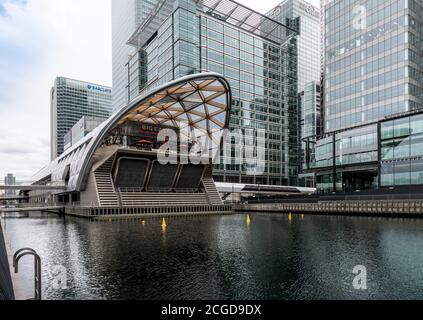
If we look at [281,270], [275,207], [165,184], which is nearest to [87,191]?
[165,184]

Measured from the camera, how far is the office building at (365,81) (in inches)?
3425

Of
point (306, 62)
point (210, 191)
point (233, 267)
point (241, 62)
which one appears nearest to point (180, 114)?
point (210, 191)

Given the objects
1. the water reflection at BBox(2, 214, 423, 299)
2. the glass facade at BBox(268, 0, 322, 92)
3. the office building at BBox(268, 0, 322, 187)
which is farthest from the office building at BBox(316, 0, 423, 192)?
the water reflection at BBox(2, 214, 423, 299)

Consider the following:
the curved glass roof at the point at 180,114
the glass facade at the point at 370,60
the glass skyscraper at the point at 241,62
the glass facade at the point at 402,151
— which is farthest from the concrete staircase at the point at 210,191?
the glass facade at the point at 370,60

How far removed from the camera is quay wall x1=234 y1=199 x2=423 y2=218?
2159 inches

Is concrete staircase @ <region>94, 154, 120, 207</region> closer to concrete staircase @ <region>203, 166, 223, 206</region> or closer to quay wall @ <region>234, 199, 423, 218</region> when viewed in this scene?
concrete staircase @ <region>203, 166, 223, 206</region>

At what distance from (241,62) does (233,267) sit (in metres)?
120

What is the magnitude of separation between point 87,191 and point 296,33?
127008mm

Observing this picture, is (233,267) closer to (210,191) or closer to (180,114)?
(180,114)

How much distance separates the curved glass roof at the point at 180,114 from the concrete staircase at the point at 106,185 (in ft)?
10.3

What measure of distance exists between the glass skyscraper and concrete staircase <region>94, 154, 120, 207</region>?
52.3m

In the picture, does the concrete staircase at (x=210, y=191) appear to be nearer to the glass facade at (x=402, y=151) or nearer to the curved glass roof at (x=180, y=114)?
the curved glass roof at (x=180, y=114)

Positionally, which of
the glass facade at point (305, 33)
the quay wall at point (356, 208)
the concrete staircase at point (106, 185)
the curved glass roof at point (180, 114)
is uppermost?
the glass facade at point (305, 33)
